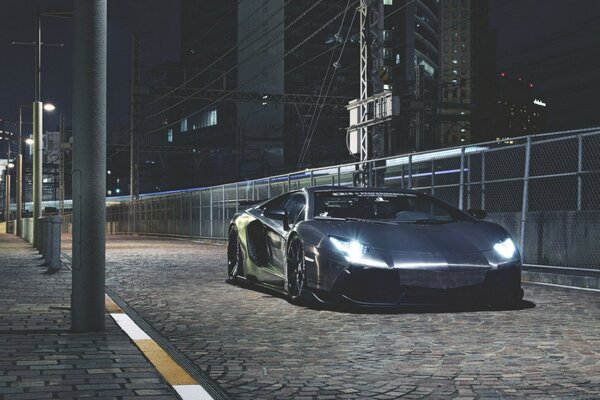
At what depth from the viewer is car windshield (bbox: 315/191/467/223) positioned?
9.09 metres

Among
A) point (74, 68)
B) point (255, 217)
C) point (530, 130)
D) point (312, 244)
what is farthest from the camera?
point (530, 130)

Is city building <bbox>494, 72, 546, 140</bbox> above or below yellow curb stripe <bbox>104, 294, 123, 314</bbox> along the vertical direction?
above

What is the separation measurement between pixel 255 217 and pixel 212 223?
20.7 m

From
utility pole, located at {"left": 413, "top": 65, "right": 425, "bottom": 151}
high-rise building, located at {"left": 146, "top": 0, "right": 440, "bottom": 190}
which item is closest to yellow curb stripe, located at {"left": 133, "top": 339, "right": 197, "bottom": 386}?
utility pole, located at {"left": 413, "top": 65, "right": 425, "bottom": 151}

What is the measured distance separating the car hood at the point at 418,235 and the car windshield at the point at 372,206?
22.6 inches

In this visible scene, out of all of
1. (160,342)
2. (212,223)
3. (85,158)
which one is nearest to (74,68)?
(85,158)

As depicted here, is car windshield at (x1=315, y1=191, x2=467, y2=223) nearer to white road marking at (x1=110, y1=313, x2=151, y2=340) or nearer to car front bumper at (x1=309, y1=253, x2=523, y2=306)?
car front bumper at (x1=309, y1=253, x2=523, y2=306)

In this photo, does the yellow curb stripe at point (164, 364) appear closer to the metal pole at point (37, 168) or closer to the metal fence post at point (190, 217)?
the metal pole at point (37, 168)

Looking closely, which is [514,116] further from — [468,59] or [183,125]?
[468,59]

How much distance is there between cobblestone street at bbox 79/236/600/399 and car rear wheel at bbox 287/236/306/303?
0.22 m

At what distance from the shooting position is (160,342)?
6.26 meters

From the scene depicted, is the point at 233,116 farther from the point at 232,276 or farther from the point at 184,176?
the point at 232,276

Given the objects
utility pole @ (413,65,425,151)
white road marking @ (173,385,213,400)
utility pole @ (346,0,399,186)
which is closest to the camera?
white road marking @ (173,385,213,400)

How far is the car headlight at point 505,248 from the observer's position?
26.2 feet
